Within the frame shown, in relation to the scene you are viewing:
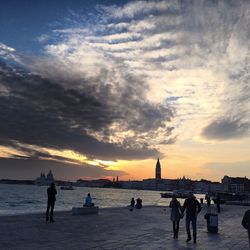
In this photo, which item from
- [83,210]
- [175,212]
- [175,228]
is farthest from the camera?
[83,210]

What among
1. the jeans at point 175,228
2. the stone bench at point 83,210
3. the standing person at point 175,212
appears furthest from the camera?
the stone bench at point 83,210

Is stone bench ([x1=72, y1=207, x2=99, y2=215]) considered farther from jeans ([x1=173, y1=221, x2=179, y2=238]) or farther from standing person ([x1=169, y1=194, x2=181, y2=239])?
standing person ([x1=169, y1=194, x2=181, y2=239])

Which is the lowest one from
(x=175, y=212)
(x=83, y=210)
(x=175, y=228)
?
(x=175, y=228)

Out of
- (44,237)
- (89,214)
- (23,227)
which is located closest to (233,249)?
(44,237)

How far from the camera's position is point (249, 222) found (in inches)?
400

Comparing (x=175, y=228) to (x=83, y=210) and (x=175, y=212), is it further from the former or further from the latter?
(x=83, y=210)

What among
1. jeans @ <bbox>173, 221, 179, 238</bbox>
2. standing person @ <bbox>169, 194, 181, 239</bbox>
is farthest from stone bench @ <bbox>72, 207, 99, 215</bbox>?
standing person @ <bbox>169, 194, 181, 239</bbox>

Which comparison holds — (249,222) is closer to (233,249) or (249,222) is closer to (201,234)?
(233,249)

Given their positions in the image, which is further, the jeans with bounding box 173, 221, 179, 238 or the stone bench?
the stone bench

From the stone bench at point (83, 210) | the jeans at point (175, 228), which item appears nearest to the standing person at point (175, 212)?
the jeans at point (175, 228)

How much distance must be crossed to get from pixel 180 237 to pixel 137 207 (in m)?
22.8

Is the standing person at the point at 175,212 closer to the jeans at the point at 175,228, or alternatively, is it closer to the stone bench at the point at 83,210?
the jeans at the point at 175,228

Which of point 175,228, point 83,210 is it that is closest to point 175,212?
point 175,228

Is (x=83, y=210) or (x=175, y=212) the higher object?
(x=175, y=212)
